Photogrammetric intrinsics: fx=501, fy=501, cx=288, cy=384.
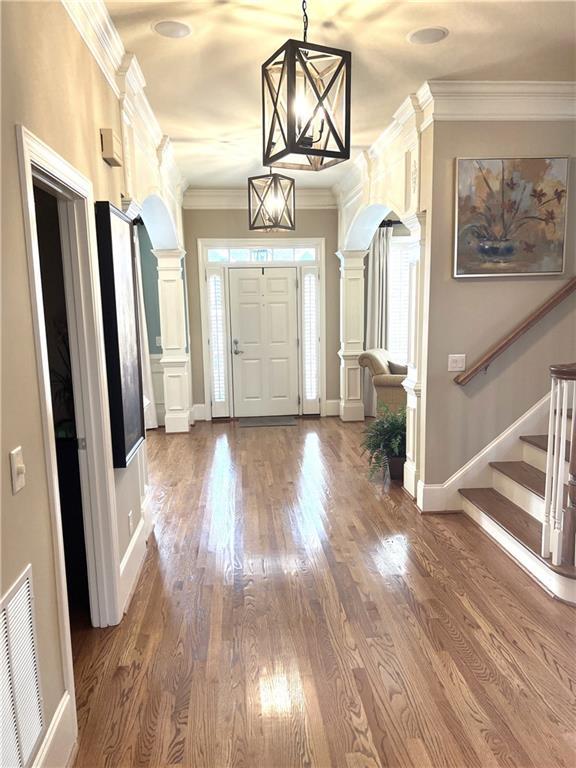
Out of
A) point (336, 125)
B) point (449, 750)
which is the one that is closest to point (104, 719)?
point (449, 750)

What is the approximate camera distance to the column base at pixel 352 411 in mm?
6719

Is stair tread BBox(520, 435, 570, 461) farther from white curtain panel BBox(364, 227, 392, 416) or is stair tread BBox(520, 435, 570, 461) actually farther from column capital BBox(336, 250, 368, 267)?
column capital BBox(336, 250, 368, 267)

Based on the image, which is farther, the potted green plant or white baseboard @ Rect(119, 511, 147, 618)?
the potted green plant

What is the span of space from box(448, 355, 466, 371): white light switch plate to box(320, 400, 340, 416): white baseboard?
3439 mm

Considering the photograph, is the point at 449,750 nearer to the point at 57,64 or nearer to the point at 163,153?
the point at 57,64


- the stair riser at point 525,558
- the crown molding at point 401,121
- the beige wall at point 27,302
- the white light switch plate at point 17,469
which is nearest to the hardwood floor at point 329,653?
the stair riser at point 525,558

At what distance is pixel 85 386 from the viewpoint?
2273mm

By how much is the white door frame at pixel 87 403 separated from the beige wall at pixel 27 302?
0.06 meters

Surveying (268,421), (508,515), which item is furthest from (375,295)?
(508,515)

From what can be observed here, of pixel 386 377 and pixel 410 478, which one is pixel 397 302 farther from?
pixel 410 478

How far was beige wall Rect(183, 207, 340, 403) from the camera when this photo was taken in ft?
21.3

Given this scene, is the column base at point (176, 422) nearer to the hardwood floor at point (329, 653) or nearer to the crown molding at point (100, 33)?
the hardwood floor at point (329, 653)

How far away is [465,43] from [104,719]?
3.66m

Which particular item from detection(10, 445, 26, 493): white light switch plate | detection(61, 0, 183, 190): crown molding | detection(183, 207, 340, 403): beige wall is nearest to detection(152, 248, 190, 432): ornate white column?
detection(183, 207, 340, 403): beige wall
